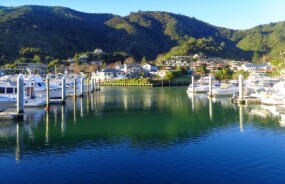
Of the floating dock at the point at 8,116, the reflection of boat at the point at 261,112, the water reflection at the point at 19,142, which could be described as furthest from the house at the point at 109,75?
the water reflection at the point at 19,142

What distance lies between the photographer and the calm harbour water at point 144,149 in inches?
603

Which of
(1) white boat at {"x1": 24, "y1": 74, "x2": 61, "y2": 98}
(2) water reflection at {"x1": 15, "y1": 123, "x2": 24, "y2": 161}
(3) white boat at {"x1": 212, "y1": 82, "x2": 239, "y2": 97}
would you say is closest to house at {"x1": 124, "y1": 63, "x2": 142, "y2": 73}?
(3) white boat at {"x1": 212, "y1": 82, "x2": 239, "y2": 97}

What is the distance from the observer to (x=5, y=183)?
14578 millimetres

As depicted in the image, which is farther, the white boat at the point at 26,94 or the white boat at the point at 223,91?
the white boat at the point at 223,91

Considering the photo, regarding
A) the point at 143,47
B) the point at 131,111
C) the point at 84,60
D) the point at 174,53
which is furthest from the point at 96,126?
the point at 143,47

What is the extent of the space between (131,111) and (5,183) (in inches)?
908

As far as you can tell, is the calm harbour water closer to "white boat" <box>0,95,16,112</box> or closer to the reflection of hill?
the reflection of hill

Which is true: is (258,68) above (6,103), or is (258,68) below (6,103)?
above

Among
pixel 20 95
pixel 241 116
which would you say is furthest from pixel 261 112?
pixel 20 95

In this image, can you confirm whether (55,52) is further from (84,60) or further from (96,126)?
(96,126)

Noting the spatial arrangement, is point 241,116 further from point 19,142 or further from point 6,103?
point 6,103

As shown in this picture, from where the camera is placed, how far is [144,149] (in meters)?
19.7

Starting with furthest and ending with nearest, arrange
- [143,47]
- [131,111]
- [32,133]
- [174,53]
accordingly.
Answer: [143,47], [174,53], [131,111], [32,133]

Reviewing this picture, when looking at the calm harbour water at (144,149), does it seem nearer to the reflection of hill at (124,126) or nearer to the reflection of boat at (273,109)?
the reflection of hill at (124,126)
